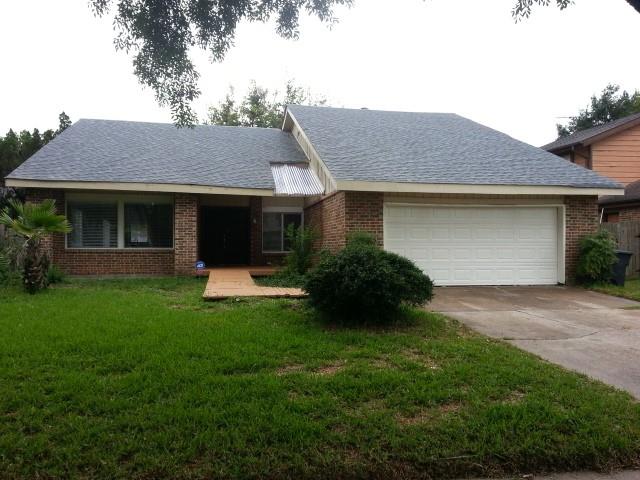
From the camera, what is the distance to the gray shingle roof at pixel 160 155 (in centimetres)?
1350

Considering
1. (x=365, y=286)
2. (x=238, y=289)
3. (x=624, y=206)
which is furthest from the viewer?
(x=624, y=206)

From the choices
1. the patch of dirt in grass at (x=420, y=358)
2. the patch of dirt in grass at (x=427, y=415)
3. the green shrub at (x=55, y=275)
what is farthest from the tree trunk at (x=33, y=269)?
the patch of dirt in grass at (x=427, y=415)

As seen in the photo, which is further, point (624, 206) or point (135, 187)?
point (624, 206)

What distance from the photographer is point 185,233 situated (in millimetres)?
14000

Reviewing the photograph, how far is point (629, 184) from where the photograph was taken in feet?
66.5

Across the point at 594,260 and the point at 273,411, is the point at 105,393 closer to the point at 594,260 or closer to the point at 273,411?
the point at 273,411

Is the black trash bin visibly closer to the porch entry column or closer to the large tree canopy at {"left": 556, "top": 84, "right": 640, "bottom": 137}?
the porch entry column

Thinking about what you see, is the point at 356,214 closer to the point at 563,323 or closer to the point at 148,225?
the point at 563,323

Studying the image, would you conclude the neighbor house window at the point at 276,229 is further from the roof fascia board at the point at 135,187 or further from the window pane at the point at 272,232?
the roof fascia board at the point at 135,187

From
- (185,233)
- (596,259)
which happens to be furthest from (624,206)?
(185,233)

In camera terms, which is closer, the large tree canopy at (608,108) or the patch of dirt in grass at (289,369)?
the patch of dirt in grass at (289,369)

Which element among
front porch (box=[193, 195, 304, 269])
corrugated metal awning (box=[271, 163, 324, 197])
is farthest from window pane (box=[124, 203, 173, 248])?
corrugated metal awning (box=[271, 163, 324, 197])

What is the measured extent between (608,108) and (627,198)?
2134 centimetres

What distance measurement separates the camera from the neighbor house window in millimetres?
16219
